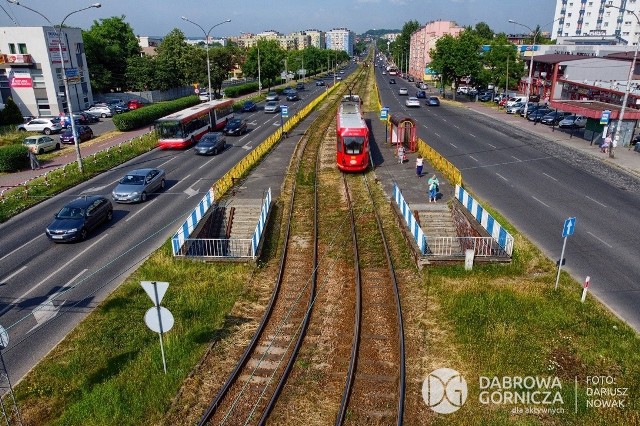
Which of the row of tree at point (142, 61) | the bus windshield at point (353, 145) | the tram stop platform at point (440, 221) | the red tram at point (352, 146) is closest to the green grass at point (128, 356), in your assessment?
the tram stop platform at point (440, 221)

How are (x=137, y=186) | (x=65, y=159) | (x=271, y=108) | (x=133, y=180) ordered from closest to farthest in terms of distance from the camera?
(x=137, y=186) < (x=133, y=180) < (x=65, y=159) < (x=271, y=108)

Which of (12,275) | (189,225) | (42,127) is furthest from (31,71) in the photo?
(189,225)

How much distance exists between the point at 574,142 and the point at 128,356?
136 ft

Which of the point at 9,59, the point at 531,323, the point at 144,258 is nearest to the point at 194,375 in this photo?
the point at 144,258

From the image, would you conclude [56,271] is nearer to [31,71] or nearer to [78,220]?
[78,220]

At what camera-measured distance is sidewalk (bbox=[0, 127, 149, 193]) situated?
30.9 meters

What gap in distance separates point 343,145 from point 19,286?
1964 centimetres

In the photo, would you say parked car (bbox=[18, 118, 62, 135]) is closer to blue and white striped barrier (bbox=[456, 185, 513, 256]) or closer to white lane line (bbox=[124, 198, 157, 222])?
white lane line (bbox=[124, 198, 157, 222])

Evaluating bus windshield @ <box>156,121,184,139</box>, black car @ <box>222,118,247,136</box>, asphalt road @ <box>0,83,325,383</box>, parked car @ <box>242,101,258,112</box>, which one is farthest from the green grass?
parked car @ <box>242,101,258,112</box>

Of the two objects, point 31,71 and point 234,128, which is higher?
point 31,71

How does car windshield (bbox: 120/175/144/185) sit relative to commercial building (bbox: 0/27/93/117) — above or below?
below

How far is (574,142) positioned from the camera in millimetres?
41438

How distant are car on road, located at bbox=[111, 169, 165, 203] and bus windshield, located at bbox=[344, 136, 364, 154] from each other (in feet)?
38.6

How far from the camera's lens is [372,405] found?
11.0m
